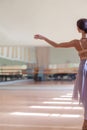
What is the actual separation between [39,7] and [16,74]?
7.74 m

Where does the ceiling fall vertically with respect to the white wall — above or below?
above

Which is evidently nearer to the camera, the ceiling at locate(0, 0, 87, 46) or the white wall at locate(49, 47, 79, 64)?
the ceiling at locate(0, 0, 87, 46)

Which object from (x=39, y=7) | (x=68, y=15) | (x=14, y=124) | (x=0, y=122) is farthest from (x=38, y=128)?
(x=68, y=15)

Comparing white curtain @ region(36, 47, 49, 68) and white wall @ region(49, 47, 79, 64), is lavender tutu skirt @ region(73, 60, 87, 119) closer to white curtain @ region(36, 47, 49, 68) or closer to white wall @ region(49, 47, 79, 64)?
white wall @ region(49, 47, 79, 64)

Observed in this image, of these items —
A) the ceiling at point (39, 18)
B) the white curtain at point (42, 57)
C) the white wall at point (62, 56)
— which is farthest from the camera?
the white curtain at point (42, 57)

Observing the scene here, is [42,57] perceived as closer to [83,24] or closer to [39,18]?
[39,18]

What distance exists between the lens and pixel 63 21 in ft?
30.2

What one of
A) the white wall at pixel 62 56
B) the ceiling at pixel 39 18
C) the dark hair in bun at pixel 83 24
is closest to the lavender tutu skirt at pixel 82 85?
the dark hair in bun at pixel 83 24

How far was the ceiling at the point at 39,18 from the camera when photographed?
747cm

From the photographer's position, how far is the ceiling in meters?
7.47

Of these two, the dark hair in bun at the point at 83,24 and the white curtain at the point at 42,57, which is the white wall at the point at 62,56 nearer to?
the white curtain at the point at 42,57

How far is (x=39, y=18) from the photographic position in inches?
350

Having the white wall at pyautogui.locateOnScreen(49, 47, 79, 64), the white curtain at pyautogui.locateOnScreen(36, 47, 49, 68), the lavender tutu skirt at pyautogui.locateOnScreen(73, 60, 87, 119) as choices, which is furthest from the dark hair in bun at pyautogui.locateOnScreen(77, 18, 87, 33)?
the white curtain at pyautogui.locateOnScreen(36, 47, 49, 68)

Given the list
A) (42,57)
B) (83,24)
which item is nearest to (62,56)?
(42,57)
